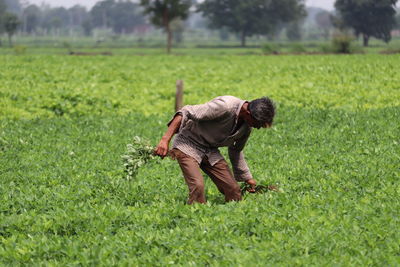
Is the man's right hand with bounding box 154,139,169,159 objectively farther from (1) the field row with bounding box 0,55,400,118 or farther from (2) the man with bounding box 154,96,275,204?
(1) the field row with bounding box 0,55,400,118

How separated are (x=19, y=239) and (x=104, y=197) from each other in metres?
2.02

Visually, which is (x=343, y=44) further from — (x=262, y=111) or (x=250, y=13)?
(x=250, y=13)

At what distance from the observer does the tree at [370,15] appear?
9500 centimetres

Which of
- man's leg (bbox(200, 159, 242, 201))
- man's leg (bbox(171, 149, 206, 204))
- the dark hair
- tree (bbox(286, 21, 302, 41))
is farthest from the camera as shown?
tree (bbox(286, 21, 302, 41))

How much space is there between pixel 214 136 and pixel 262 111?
2.91 feet

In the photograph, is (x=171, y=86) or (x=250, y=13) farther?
(x=250, y=13)

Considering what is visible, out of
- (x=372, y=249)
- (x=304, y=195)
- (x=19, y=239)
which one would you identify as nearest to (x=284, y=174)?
(x=304, y=195)

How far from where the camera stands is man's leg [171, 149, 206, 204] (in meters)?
7.96

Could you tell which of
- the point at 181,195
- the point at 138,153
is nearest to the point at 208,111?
the point at 138,153

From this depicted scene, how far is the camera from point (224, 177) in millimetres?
8211

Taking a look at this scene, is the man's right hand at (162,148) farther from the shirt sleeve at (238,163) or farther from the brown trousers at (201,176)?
the shirt sleeve at (238,163)

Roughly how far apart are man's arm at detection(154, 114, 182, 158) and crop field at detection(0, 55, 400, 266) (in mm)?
911

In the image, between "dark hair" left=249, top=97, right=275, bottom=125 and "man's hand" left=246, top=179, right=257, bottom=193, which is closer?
"dark hair" left=249, top=97, right=275, bottom=125

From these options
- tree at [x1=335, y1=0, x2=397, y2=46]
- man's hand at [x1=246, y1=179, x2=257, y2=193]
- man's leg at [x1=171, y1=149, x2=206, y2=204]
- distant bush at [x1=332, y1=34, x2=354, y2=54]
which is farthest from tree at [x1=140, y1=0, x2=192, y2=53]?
man's leg at [x1=171, y1=149, x2=206, y2=204]
